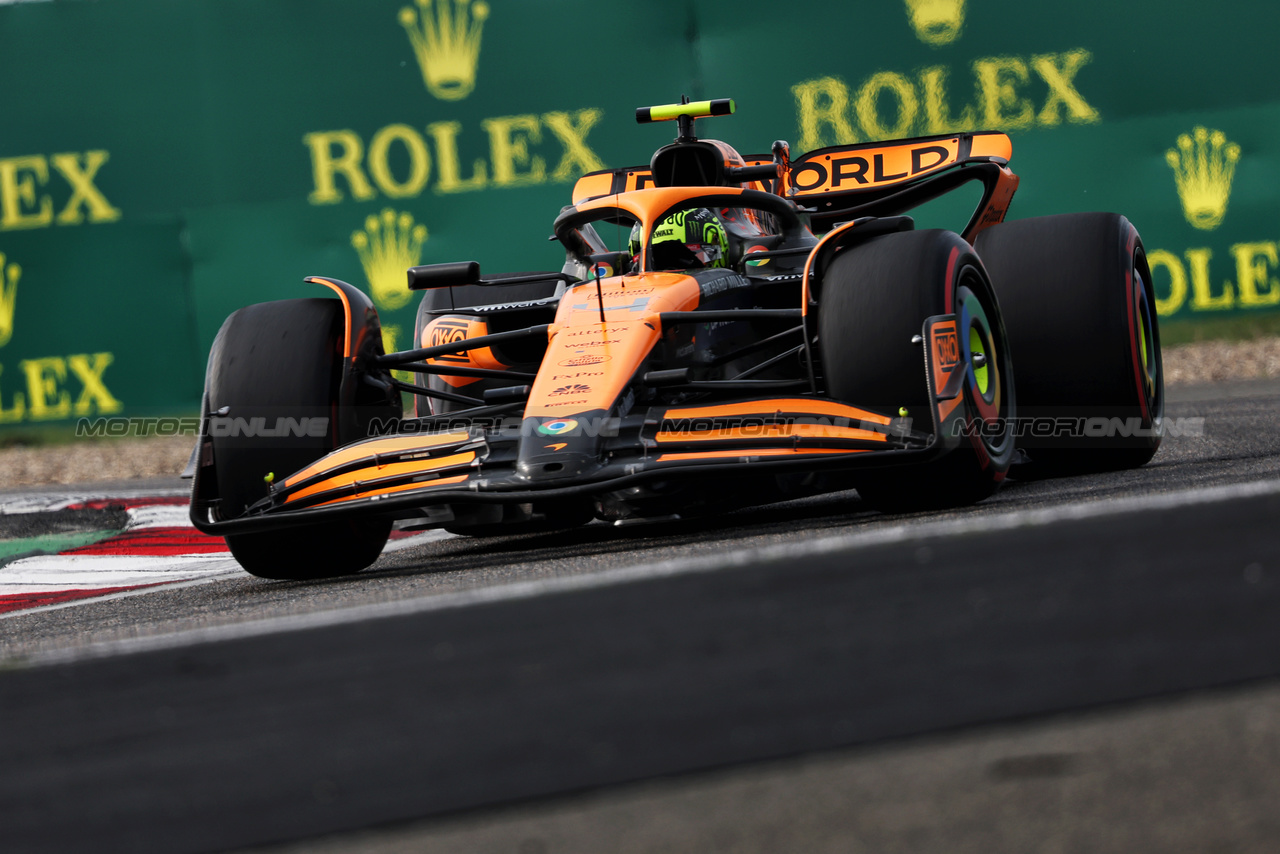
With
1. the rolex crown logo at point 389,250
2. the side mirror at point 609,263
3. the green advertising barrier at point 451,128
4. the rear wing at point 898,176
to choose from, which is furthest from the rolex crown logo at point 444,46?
the side mirror at point 609,263

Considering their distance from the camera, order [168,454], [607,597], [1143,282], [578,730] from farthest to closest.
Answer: [168,454] → [1143,282] → [607,597] → [578,730]

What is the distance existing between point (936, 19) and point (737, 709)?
8.02m

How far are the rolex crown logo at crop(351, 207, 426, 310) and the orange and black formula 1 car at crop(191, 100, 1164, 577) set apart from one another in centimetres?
366

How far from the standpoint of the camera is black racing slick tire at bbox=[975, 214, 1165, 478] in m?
4.51

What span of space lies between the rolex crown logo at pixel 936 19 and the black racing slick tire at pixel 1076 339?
14.5ft

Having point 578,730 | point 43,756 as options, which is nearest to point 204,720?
point 43,756

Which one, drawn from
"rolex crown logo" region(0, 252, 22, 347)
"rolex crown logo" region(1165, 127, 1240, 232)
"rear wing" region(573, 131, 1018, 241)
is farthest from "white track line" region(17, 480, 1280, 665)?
"rolex crown logo" region(0, 252, 22, 347)

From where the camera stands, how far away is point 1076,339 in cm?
453

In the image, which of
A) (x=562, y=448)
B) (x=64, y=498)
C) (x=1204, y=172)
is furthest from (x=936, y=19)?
(x=562, y=448)

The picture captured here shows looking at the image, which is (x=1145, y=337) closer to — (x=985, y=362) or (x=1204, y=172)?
(x=985, y=362)

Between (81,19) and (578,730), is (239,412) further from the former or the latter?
(81,19)

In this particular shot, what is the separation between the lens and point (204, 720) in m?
1.60

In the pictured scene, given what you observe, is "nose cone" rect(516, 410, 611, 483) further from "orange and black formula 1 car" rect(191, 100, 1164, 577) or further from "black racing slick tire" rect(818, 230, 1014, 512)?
"black racing slick tire" rect(818, 230, 1014, 512)

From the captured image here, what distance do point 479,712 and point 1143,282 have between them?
4062 millimetres
